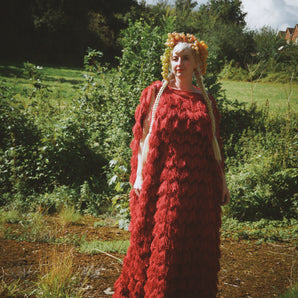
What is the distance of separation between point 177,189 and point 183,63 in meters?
0.84

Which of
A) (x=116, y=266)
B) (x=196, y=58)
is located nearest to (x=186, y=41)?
(x=196, y=58)

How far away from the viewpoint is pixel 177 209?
5.21ft

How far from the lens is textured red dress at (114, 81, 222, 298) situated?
1585 millimetres

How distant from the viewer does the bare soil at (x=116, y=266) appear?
7.07 feet

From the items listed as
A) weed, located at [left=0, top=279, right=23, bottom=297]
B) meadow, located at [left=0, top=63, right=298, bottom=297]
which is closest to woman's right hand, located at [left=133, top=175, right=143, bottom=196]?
meadow, located at [left=0, top=63, right=298, bottom=297]

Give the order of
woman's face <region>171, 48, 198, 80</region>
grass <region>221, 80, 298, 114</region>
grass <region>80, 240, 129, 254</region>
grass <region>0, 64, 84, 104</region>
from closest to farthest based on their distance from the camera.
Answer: woman's face <region>171, 48, 198, 80</region> → grass <region>80, 240, 129, 254</region> → grass <region>0, 64, 84, 104</region> → grass <region>221, 80, 298, 114</region>

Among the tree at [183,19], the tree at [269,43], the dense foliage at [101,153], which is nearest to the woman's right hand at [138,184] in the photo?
the dense foliage at [101,153]

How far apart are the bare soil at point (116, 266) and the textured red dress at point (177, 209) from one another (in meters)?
0.62

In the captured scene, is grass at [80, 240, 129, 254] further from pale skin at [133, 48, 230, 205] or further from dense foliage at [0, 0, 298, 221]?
pale skin at [133, 48, 230, 205]

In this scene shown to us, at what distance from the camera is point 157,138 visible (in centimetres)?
166

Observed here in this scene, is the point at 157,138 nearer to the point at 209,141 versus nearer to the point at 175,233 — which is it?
the point at 209,141

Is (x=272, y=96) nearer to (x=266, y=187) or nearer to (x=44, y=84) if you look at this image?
(x=266, y=187)

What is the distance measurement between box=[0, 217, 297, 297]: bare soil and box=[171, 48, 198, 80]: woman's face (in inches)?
65.4

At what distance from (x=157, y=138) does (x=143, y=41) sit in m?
3.08
